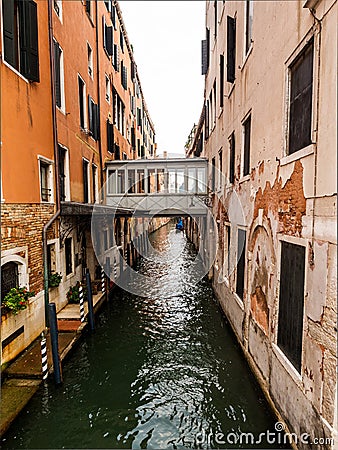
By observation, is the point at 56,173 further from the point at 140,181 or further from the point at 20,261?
the point at 140,181

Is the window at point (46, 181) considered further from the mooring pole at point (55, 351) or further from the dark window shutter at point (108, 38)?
the dark window shutter at point (108, 38)

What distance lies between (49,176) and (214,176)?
254 inches

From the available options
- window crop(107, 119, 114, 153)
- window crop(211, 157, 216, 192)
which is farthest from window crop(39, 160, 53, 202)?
window crop(107, 119, 114, 153)

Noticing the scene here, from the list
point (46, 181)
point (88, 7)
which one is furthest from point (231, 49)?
point (88, 7)

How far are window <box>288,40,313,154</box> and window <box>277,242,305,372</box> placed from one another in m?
1.44

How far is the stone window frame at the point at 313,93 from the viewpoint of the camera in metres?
3.39

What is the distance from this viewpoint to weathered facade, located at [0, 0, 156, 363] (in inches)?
215

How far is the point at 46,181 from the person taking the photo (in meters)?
7.50

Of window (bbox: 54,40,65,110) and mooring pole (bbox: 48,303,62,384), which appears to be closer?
mooring pole (bbox: 48,303,62,384)

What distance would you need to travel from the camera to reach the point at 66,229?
27.9 ft

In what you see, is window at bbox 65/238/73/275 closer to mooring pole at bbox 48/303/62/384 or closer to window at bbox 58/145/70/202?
window at bbox 58/145/70/202

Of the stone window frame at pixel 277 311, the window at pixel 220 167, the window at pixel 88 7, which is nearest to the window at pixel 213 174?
the window at pixel 220 167

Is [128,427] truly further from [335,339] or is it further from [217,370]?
[335,339]

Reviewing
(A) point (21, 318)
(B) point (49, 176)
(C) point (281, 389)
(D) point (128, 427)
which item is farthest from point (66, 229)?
(C) point (281, 389)
